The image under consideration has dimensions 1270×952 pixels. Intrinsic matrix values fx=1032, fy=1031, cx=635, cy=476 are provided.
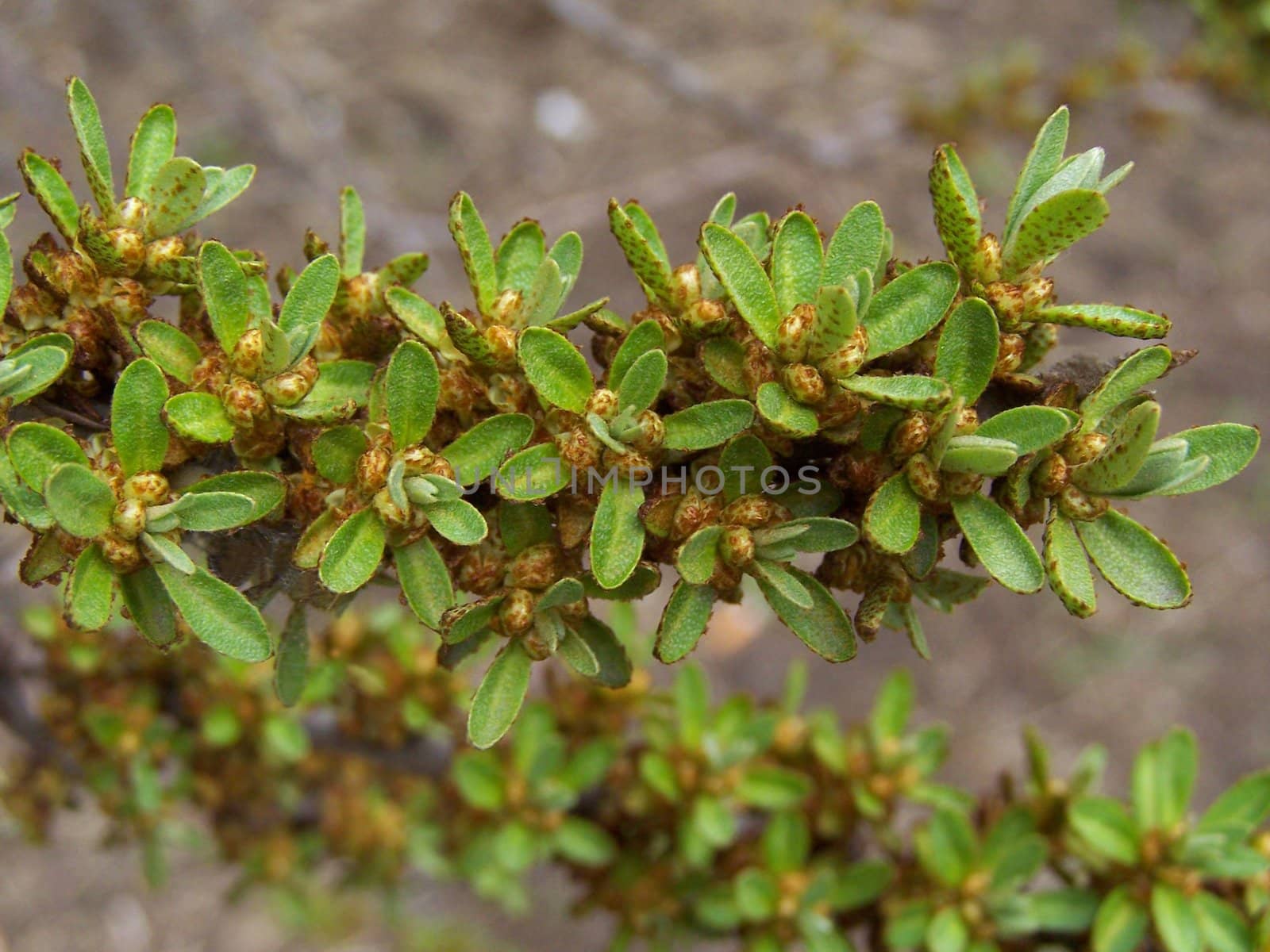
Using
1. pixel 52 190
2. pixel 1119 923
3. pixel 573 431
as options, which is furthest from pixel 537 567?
pixel 1119 923

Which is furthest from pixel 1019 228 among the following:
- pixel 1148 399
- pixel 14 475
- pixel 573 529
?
pixel 14 475

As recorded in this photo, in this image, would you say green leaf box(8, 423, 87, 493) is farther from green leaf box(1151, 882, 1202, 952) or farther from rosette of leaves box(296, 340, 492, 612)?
green leaf box(1151, 882, 1202, 952)

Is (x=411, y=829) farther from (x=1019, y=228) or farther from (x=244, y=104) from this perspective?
(x=244, y=104)

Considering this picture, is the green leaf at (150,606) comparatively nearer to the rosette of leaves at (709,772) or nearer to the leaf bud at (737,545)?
the leaf bud at (737,545)

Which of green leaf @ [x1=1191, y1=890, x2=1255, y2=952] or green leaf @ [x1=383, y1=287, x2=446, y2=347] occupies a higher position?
green leaf @ [x1=383, y1=287, x2=446, y2=347]

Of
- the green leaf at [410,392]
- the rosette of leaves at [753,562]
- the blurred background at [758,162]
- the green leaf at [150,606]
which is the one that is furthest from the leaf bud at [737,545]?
the blurred background at [758,162]

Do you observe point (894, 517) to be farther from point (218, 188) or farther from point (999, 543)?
point (218, 188)

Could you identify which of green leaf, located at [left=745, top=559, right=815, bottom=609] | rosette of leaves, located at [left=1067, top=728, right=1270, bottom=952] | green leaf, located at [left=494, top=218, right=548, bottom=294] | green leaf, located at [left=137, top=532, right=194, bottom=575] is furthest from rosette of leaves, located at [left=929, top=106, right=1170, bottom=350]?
rosette of leaves, located at [left=1067, top=728, right=1270, bottom=952]
